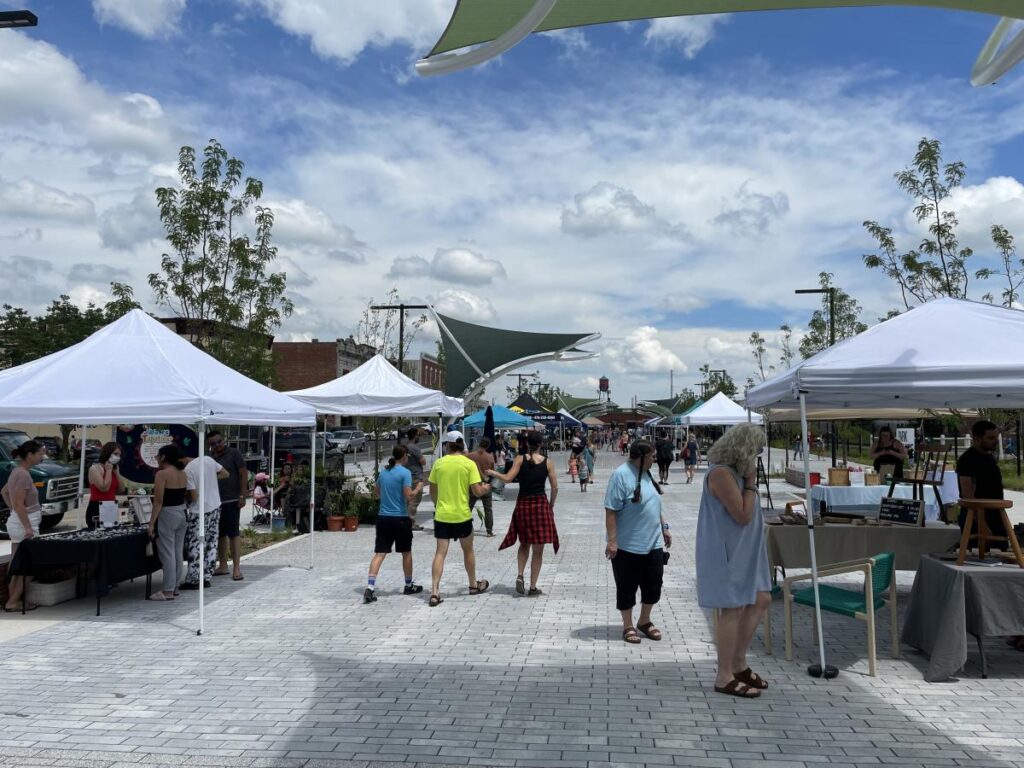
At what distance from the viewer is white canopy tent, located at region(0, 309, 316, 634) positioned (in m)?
6.96

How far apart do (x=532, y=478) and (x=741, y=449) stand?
3.21 metres

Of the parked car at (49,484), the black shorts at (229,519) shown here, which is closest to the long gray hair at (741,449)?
the black shorts at (229,519)

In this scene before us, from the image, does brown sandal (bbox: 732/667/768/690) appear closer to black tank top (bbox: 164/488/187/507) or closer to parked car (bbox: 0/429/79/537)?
black tank top (bbox: 164/488/187/507)

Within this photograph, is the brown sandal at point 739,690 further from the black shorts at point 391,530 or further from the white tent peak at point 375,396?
the white tent peak at point 375,396

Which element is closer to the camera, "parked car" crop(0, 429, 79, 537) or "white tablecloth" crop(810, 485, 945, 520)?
"white tablecloth" crop(810, 485, 945, 520)

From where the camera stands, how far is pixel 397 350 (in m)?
30.5

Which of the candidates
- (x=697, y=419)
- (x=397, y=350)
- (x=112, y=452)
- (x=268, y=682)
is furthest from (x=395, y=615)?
(x=397, y=350)

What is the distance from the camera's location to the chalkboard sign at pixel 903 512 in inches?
287

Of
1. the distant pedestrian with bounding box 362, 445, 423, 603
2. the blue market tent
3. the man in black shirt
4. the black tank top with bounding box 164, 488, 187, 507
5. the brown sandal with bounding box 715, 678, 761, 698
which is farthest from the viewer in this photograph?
the blue market tent

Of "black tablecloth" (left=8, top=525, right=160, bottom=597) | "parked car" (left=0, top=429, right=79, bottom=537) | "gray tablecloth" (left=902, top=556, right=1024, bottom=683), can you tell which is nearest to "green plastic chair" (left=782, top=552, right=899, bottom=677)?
"gray tablecloth" (left=902, top=556, right=1024, bottom=683)

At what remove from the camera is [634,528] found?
6352 mm

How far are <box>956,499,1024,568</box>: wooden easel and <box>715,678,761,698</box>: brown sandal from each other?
1.96 meters

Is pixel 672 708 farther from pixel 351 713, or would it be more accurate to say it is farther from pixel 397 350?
pixel 397 350

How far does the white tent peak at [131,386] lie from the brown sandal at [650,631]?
14.1 ft
